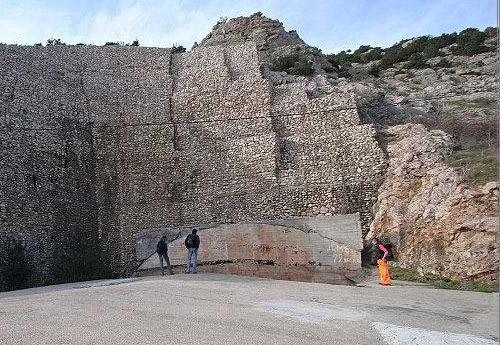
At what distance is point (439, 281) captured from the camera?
1362cm

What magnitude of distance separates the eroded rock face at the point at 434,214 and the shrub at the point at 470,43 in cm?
2069

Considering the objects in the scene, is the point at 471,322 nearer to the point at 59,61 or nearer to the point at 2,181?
the point at 2,181

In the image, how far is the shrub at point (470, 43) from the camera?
37.2 metres

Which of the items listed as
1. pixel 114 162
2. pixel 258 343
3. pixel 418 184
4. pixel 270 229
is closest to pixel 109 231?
pixel 114 162

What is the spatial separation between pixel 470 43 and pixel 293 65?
14.9 metres

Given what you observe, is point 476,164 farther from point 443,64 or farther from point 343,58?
point 343,58

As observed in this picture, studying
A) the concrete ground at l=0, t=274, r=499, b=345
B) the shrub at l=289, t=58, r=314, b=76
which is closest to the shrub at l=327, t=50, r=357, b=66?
the shrub at l=289, t=58, r=314, b=76

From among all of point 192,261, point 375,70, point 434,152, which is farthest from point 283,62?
point 192,261

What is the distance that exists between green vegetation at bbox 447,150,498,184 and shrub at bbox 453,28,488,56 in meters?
22.1

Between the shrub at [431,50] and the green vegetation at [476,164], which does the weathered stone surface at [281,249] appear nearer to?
the green vegetation at [476,164]

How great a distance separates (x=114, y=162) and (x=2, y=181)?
4.26 meters

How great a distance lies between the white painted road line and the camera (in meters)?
6.94

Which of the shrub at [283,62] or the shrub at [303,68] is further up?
the shrub at [283,62]

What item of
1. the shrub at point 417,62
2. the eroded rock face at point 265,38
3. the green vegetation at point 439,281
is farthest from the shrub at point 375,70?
the green vegetation at point 439,281
